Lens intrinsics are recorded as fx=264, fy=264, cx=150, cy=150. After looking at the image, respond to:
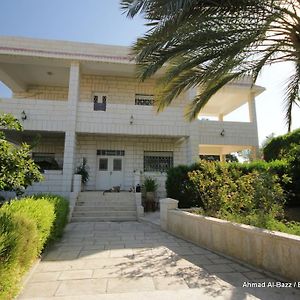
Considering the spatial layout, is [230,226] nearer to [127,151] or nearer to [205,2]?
[205,2]

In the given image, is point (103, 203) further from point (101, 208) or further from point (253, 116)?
point (253, 116)

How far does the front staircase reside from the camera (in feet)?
37.8

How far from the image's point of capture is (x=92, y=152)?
16.1m

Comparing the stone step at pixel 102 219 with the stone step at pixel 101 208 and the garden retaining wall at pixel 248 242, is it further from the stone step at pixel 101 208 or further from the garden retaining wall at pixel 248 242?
the garden retaining wall at pixel 248 242

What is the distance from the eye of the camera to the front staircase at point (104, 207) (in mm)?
11516

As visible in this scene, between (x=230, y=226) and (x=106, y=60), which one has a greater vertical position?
(x=106, y=60)

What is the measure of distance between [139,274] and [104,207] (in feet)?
25.6

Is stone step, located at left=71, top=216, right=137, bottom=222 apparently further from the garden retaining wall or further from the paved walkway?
the garden retaining wall

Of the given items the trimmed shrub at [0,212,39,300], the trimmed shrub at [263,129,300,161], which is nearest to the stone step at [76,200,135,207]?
the trimmed shrub at [263,129,300,161]

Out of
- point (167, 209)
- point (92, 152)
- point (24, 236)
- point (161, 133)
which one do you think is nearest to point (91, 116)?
point (92, 152)

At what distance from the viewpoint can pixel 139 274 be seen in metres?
4.75

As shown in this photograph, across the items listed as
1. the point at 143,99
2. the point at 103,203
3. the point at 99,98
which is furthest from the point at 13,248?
the point at 143,99

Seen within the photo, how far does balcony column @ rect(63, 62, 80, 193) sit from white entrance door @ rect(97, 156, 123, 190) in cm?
231

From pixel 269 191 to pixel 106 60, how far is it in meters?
11.5
